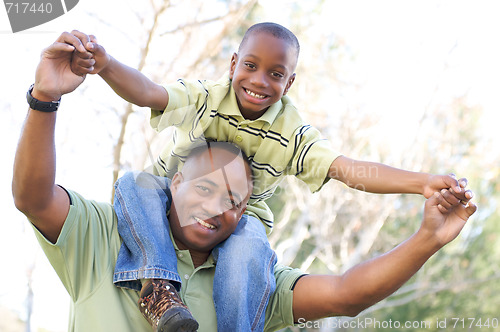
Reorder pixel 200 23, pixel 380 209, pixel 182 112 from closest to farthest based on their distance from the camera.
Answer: pixel 182 112
pixel 200 23
pixel 380 209

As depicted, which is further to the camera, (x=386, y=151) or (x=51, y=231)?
(x=386, y=151)

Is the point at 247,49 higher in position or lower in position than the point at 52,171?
higher

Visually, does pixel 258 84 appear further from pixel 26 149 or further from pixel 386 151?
pixel 386 151

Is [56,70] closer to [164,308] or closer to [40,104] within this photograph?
[40,104]

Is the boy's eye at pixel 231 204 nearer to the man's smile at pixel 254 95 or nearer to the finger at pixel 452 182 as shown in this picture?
the man's smile at pixel 254 95

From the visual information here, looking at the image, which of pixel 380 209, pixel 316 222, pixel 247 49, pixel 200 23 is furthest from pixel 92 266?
pixel 380 209

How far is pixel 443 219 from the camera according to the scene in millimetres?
2359

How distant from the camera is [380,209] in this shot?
11.5m

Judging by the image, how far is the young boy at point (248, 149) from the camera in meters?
2.46

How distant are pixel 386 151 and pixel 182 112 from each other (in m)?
8.50

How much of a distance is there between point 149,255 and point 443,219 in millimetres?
1195

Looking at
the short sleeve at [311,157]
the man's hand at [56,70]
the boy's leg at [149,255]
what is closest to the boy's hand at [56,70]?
the man's hand at [56,70]

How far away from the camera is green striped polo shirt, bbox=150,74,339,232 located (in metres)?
2.67

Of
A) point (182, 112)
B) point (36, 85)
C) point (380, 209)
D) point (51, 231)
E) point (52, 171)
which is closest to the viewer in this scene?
point (36, 85)
